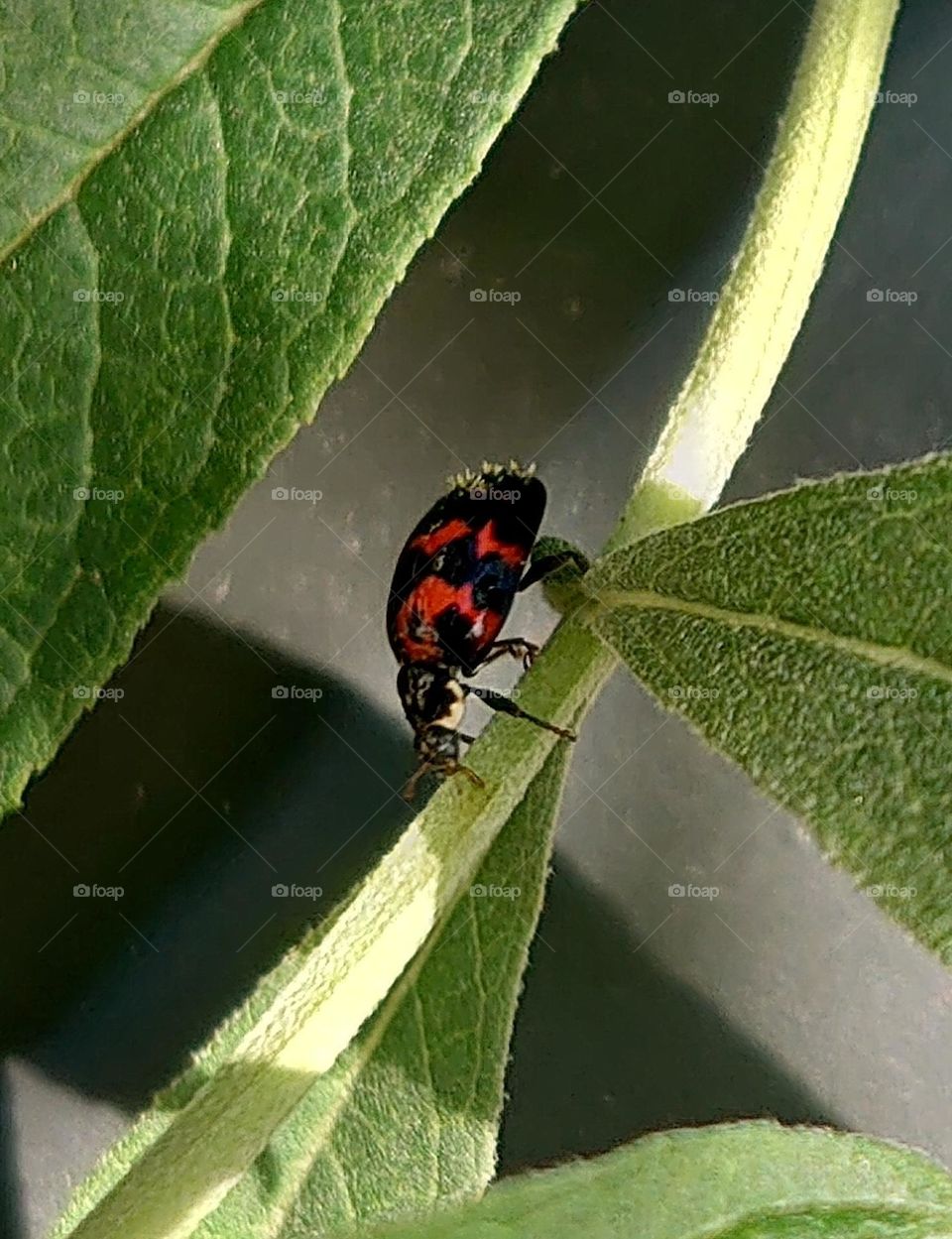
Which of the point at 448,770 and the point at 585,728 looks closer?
the point at 448,770

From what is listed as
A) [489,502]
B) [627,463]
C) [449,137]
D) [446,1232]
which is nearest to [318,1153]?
[446,1232]

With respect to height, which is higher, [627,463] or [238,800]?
[627,463]

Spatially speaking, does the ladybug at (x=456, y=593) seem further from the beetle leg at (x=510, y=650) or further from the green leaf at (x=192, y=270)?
the green leaf at (x=192, y=270)

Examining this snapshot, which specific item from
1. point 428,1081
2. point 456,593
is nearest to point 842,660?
point 428,1081

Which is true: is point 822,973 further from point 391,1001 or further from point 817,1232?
point 817,1232

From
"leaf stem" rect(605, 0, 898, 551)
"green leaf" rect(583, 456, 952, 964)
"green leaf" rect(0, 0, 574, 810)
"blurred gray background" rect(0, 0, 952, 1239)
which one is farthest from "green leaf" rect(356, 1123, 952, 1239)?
"blurred gray background" rect(0, 0, 952, 1239)

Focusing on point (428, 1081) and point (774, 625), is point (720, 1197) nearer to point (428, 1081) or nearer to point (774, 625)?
point (774, 625)

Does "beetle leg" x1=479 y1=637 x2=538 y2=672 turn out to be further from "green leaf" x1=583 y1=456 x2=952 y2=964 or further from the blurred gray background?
"green leaf" x1=583 y1=456 x2=952 y2=964
